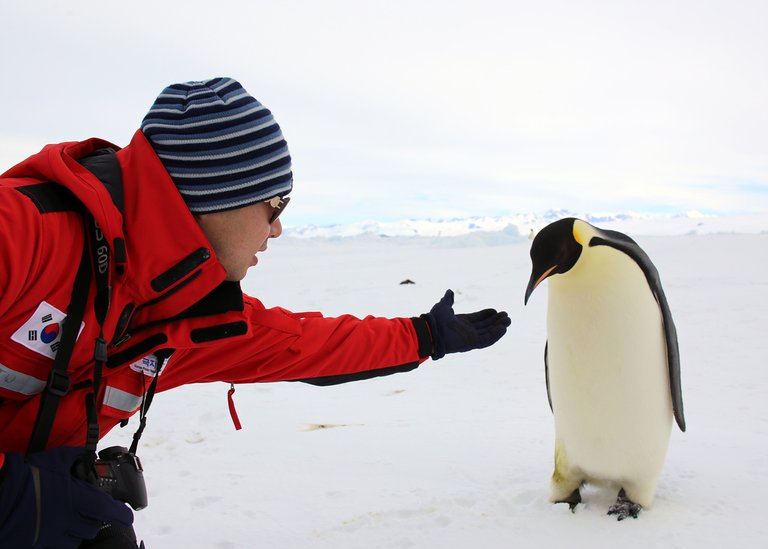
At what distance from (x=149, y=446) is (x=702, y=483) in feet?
8.09

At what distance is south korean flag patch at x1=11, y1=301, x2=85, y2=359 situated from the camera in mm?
1042

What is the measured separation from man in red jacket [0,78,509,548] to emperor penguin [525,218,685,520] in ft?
3.51

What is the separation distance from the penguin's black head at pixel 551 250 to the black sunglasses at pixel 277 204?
2.98 ft

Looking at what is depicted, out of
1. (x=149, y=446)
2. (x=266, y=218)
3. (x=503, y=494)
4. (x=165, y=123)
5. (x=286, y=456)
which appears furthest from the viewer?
(x=149, y=446)

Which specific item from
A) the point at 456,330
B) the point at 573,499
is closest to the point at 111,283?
the point at 456,330

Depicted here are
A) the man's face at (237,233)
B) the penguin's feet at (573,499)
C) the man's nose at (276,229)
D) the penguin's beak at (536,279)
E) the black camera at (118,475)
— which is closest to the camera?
the black camera at (118,475)

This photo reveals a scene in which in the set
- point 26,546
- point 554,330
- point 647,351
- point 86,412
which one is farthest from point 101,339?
point 647,351

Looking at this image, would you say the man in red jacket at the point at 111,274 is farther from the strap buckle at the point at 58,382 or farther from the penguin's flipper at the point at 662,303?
the penguin's flipper at the point at 662,303

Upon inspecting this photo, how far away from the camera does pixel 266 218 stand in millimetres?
1301

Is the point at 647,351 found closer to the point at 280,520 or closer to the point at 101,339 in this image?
the point at 280,520

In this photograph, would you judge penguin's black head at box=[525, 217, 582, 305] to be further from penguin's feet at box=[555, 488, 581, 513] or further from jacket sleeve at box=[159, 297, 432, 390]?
penguin's feet at box=[555, 488, 581, 513]

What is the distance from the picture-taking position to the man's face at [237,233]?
4.09 feet

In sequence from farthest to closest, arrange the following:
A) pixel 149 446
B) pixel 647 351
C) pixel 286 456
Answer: pixel 149 446, pixel 286 456, pixel 647 351

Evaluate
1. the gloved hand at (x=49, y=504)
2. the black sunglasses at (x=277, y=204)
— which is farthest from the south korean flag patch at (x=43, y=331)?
the black sunglasses at (x=277, y=204)
